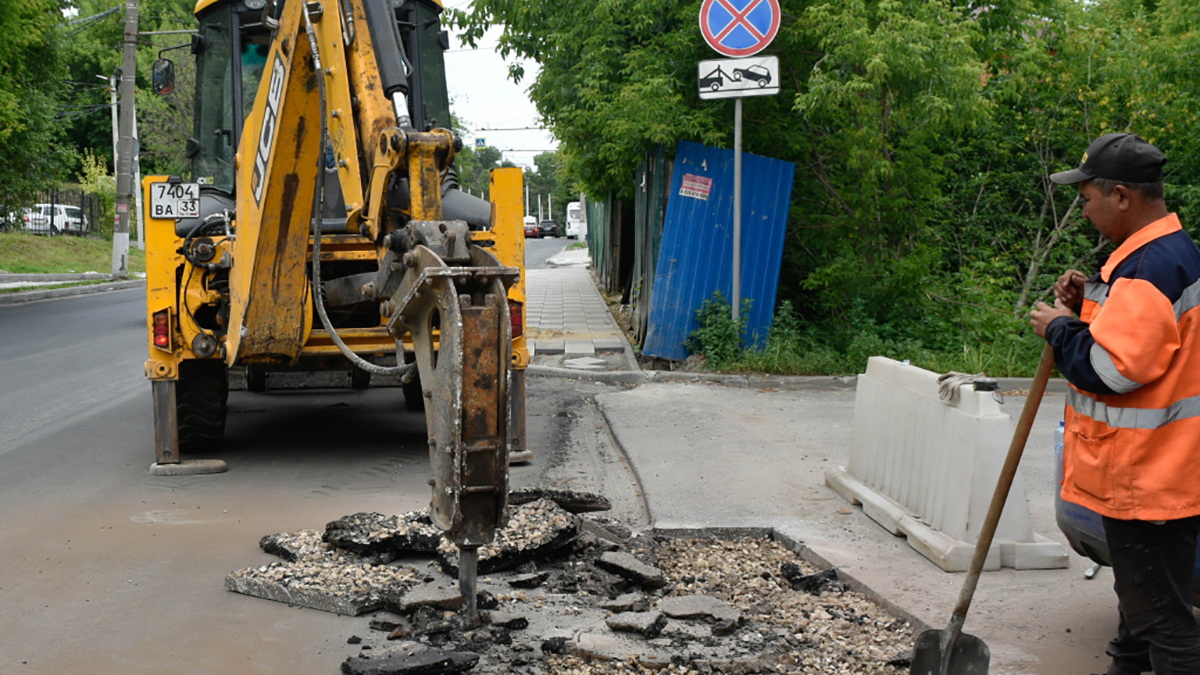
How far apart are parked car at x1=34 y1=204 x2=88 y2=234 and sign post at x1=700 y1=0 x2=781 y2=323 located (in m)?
39.4

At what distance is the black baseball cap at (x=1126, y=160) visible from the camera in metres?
3.22

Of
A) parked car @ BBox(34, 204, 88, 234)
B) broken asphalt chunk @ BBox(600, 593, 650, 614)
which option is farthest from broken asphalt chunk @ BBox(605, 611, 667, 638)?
parked car @ BBox(34, 204, 88, 234)

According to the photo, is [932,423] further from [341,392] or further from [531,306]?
[531,306]

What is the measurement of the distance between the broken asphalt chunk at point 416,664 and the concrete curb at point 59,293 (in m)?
20.2

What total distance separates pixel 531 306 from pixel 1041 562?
14317 millimetres

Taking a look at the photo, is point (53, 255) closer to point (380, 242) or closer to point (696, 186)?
point (696, 186)

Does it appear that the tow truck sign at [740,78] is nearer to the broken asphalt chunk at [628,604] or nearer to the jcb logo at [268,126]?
the jcb logo at [268,126]

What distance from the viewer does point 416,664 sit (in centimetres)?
368

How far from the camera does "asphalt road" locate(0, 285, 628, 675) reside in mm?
4117

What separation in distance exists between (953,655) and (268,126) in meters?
4.37

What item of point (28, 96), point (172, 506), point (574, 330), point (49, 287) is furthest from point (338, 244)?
point (49, 287)

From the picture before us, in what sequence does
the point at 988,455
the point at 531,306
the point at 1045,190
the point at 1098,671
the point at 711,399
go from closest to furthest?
the point at 1098,671 → the point at 988,455 → the point at 711,399 → the point at 1045,190 → the point at 531,306

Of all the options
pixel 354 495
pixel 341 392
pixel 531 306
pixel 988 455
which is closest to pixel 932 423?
pixel 988 455

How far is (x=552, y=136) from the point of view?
540 inches
